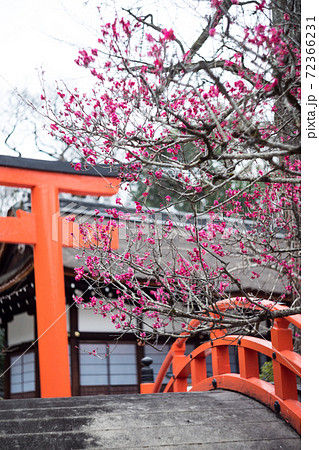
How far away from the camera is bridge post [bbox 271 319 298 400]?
8.80 ft

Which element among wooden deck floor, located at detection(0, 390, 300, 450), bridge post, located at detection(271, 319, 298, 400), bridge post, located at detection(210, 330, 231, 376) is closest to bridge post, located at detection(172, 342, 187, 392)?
bridge post, located at detection(210, 330, 231, 376)

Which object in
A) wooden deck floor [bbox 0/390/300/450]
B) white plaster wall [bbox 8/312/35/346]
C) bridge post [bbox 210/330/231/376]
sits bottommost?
white plaster wall [bbox 8/312/35/346]

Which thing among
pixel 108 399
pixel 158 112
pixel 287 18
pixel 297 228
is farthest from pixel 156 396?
pixel 287 18

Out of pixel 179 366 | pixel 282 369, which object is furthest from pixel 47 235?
pixel 282 369

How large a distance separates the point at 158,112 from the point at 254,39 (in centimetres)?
39

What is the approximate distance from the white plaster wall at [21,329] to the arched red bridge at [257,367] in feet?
14.0

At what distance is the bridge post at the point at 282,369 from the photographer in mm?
2684

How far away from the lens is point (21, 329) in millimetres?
7738

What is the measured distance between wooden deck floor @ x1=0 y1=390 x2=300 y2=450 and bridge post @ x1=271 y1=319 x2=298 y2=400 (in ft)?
0.48

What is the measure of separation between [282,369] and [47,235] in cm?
299

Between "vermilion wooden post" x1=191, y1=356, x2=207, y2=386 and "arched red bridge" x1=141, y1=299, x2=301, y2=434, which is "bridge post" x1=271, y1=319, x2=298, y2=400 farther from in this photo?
"vermilion wooden post" x1=191, y1=356, x2=207, y2=386

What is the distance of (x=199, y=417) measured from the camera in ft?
8.61

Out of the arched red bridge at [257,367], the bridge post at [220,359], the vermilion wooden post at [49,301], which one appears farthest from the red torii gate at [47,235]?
the bridge post at [220,359]

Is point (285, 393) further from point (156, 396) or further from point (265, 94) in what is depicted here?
point (265, 94)
